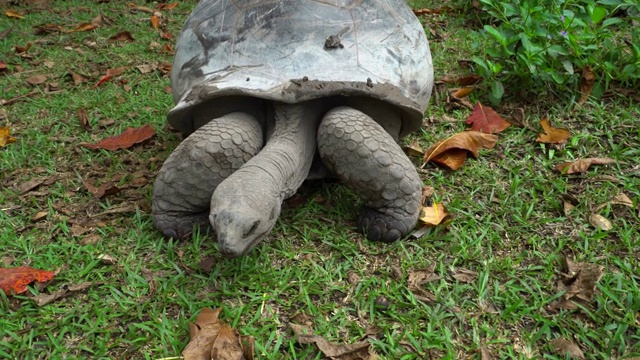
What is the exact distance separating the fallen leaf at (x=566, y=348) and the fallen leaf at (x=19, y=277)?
183 cm

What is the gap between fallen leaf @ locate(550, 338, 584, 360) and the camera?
70.4 inches

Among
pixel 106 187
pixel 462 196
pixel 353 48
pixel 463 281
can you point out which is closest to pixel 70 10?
pixel 106 187

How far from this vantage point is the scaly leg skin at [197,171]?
7.43 ft

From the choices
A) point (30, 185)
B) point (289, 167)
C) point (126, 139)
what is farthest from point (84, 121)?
point (289, 167)

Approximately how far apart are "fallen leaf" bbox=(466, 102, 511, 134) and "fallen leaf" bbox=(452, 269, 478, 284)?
1.21 metres

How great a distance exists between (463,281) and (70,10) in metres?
5.03

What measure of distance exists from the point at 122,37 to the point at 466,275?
3956mm

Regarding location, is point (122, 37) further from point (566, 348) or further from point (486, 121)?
point (566, 348)

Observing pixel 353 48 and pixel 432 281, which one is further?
pixel 353 48

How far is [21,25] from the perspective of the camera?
17.0 ft

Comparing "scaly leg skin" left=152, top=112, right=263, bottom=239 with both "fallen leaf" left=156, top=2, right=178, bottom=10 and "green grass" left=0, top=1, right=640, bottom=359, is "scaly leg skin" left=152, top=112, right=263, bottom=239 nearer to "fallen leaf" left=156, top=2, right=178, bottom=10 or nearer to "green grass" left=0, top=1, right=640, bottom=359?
"green grass" left=0, top=1, right=640, bottom=359

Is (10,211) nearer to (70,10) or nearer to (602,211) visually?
(602,211)

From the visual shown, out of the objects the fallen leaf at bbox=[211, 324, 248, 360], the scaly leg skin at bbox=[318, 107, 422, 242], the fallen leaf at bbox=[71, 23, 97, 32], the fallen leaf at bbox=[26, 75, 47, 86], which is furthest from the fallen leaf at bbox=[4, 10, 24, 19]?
the fallen leaf at bbox=[211, 324, 248, 360]

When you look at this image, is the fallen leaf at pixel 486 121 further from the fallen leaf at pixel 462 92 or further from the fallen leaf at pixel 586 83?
the fallen leaf at pixel 586 83
